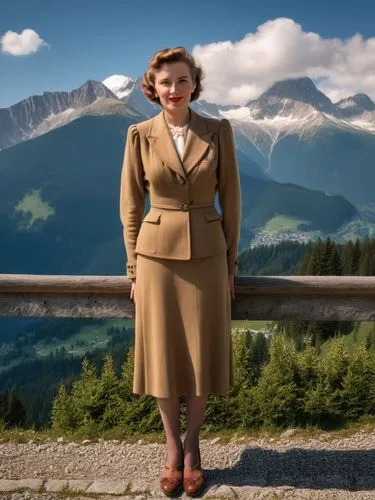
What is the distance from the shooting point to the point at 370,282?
14.3 ft

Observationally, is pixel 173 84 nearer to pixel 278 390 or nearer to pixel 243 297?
pixel 243 297

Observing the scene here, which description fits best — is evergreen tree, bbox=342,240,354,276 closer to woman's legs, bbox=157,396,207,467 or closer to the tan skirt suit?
woman's legs, bbox=157,396,207,467

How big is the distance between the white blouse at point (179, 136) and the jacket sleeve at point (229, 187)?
272 millimetres

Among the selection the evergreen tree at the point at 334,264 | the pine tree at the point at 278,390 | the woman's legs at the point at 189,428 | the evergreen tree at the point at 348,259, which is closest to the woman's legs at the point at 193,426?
the woman's legs at the point at 189,428

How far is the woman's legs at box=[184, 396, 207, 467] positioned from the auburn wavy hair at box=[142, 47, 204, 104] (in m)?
2.34

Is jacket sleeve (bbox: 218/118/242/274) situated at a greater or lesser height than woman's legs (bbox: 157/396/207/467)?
greater

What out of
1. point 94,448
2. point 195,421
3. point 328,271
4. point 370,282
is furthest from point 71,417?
point 328,271

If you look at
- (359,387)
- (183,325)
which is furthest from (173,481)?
(359,387)

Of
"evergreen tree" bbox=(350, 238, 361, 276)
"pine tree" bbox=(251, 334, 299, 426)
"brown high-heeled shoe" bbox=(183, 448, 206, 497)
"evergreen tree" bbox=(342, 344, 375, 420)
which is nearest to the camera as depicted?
"brown high-heeled shoe" bbox=(183, 448, 206, 497)

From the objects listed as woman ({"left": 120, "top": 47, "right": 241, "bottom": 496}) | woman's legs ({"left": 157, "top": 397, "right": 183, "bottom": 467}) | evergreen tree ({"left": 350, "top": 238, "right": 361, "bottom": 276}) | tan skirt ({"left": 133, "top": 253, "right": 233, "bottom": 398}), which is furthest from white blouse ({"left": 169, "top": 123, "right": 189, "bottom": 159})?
evergreen tree ({"left": 350, "top": 238, "right": 361, "bottom": 276})

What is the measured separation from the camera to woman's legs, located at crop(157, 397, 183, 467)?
4.08 metres

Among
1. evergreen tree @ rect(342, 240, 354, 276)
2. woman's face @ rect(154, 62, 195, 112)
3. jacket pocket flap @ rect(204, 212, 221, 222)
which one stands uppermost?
woman's face @ rect(154, 62, 195, 112)

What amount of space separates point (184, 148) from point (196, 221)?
0.54 m

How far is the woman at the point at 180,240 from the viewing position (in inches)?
148
